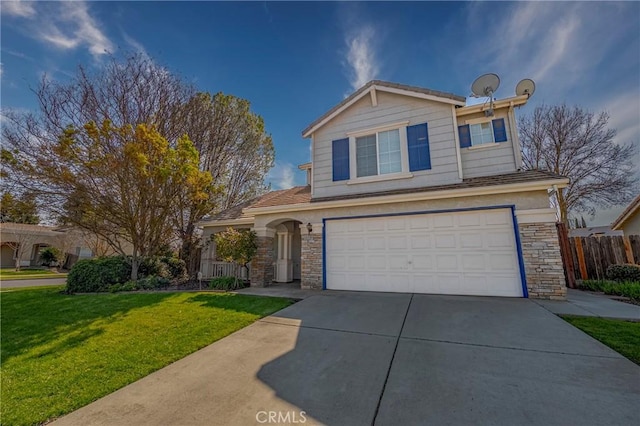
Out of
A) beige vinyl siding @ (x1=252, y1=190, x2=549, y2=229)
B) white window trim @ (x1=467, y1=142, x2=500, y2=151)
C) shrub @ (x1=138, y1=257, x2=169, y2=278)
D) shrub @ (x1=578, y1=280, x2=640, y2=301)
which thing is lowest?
shrub @ (x1=578, y1=280, x2=640, y2=301)

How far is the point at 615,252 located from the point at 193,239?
669 inches

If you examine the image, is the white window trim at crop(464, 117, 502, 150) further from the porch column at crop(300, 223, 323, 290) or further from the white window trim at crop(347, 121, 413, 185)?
the porch column at crop(300, 223, 323, 290)

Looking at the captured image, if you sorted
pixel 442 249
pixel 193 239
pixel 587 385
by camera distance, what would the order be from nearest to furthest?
pixel 587 385 → pixel 442 249 → pixel 193 239

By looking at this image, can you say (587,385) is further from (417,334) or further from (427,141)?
(427,141)

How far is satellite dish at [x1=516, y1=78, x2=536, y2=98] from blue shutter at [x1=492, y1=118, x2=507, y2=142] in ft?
3.41

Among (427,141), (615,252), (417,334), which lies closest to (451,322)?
(417,334)

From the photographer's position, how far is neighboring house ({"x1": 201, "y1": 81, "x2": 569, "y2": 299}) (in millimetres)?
6789

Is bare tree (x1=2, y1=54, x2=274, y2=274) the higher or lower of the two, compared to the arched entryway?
higher

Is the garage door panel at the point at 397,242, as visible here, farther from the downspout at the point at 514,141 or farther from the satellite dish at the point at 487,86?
the satellite dish at the point at 487,86

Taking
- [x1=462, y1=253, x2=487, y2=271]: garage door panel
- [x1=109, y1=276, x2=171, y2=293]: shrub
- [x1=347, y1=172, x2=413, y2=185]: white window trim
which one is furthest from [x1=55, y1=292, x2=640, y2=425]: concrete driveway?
[x1=109, y1=276, x2=171, y2=293]: shrub

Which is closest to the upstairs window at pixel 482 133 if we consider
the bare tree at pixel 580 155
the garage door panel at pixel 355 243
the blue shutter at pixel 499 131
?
the blue shutter at pixel 499 131

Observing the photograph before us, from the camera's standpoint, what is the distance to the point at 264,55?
389 inches

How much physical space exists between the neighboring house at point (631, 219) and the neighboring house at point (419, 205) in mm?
8083

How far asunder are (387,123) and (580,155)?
49.2 ft
